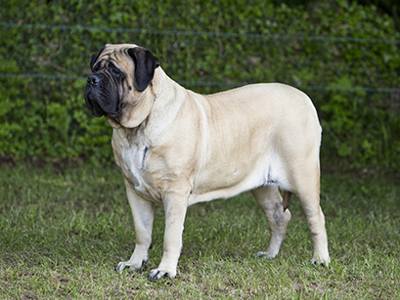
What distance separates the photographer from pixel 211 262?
3.92 m

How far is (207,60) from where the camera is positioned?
7.24 m

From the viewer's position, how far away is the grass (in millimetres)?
3500

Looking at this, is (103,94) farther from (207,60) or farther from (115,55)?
(207,60)

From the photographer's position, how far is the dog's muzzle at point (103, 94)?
341 cm

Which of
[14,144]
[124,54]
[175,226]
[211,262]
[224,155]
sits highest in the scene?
[124,54]

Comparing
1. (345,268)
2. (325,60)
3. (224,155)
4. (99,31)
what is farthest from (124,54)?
(325,60)

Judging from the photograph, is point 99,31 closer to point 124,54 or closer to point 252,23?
point 252,23

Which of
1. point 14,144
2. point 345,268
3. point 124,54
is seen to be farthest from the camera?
point 14,144

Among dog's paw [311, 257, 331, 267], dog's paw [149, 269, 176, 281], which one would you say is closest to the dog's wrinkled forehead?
dog's paw [149, 269, 176, 281]

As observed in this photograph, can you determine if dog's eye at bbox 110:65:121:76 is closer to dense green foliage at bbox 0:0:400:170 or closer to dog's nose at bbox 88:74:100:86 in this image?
dog's nose at bbox 88:74:100:86

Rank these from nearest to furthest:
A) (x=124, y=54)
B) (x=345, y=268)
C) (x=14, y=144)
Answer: (x=124, y=54), (x=345, y=268), (x=14, y=144)

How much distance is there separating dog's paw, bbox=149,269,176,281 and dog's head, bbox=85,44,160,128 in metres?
0.98

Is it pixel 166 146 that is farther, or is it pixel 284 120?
pixel 284 120

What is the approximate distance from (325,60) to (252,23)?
110cm
